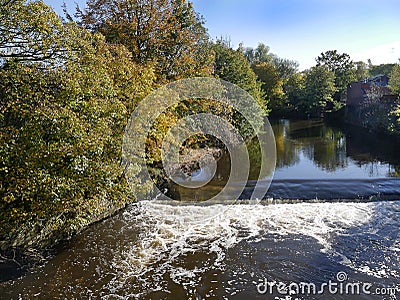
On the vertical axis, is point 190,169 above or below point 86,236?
above

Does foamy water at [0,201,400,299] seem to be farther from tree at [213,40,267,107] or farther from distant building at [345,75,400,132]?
distant building at [345,75,400,132]

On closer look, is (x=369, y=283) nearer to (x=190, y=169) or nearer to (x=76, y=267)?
(x=76, y=267)

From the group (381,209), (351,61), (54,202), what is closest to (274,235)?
(381,209)

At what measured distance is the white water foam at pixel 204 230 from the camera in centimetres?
631

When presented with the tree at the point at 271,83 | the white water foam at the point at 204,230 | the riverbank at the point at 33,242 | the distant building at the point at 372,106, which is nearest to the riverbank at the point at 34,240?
the riverbank at the point at 33,242

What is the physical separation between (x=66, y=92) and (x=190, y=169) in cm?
846

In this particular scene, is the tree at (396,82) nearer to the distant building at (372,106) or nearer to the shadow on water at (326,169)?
the distant building at (372,106)

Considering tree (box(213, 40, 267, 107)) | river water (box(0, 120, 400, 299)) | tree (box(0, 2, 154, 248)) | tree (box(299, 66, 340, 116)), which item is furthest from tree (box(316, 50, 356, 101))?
tree (box(0, 2, 154, 248))

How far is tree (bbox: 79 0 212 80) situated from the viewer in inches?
474

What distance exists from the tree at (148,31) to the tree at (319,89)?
1022 inches

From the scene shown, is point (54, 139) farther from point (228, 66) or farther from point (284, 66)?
point (284, 66)

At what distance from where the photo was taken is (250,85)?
72.3 ft

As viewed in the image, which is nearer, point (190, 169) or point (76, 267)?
point (76, 267)

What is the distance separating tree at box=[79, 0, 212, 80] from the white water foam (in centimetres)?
555
